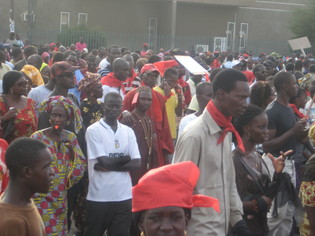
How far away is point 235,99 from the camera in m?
4.78

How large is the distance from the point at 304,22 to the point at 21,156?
41.0 meters

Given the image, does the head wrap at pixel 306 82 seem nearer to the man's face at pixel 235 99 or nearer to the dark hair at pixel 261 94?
the dark hair at pixel 261 94

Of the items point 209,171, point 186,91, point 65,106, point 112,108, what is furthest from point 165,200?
point 186,91

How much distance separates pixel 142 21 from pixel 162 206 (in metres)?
40.4

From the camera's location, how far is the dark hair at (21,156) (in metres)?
4.20

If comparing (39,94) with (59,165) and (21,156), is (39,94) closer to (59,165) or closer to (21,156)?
(59,165)

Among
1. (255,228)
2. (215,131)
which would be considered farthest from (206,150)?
(255,228)

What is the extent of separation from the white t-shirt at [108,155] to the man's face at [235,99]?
220cm

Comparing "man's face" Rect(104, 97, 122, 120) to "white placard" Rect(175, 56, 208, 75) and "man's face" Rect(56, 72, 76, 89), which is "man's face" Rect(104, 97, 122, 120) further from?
"white placard" Rect(175, 56, 208, 75)

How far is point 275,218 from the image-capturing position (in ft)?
20.8

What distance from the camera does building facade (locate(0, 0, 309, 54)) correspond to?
121ft

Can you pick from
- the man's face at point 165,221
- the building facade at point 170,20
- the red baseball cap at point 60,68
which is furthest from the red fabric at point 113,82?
the building facade at point 170,20

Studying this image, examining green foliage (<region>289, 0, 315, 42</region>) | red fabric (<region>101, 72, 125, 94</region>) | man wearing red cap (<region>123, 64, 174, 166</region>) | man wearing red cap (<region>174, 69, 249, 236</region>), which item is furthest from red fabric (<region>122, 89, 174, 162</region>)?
green foliage (<region>289, 0, 315, 42</region>)

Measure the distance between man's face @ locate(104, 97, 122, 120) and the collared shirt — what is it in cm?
223
